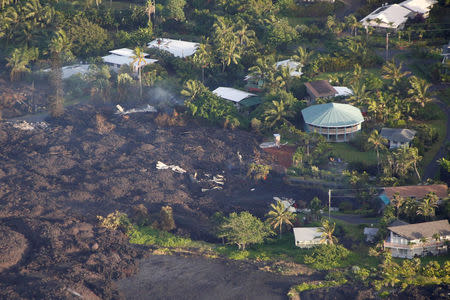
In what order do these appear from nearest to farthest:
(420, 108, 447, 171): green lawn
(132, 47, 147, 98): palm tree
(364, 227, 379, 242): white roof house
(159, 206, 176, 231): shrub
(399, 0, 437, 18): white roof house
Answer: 1. (364, 227, 379, 242): white roof house
2. (159, 206, 176, 231): shrub
3. (420, 108, 447, 171): green lawn
4. (132, 47, 147, 98): palm tree
5. (399, 0, 437, 18): white roof house

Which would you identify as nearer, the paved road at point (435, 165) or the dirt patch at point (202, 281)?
the dirt patch at point (202, 281)

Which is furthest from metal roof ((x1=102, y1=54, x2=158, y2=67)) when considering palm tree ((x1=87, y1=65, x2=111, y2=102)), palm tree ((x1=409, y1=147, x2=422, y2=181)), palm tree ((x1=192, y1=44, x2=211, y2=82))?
palm tree ((x1=409, y1=147, x2=422, y2=181))

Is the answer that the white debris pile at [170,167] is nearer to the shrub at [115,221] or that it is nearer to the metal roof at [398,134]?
the shrub at [115,221]

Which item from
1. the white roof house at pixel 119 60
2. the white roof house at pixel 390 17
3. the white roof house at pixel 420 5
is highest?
the white roof house at pixel 420 5

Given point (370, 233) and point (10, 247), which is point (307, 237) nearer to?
point (370, 233)

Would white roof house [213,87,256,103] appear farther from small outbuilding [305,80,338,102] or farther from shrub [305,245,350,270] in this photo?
shrub [305,245,350,270]

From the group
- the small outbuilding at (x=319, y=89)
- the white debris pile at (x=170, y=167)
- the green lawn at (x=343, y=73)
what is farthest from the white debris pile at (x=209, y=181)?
the green lawn at (x=343, y=73)

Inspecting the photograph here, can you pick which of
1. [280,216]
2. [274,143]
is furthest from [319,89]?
[280,216]
